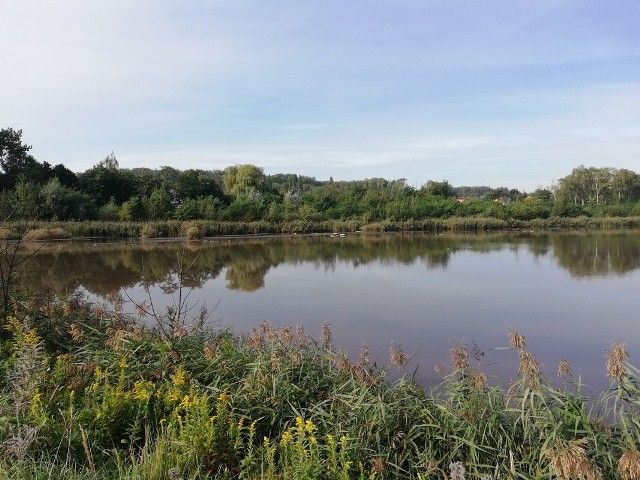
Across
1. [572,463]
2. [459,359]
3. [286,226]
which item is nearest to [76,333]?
[459,359]

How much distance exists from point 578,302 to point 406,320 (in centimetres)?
380

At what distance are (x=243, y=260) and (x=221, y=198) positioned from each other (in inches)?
823

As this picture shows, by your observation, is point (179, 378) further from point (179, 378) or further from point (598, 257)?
point (598, 257)

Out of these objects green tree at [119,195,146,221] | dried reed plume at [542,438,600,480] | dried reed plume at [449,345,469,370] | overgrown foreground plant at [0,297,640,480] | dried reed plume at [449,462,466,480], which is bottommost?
overgrown foreground plant at [0,297,640,480]

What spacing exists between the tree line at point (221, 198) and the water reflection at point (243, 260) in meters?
5.82

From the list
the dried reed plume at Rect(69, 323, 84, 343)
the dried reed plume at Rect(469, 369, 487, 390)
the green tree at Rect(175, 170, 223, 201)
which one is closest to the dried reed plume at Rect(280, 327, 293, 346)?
the dried reed plume at Rect(469, 369, 487, 390)

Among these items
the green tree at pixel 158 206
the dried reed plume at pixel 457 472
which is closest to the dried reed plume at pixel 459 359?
the dried reed plume at pixel 457 472

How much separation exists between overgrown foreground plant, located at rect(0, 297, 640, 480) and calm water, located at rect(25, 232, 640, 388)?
110cm

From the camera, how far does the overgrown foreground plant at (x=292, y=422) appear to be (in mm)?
2363

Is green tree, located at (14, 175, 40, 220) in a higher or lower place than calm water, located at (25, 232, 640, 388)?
higher

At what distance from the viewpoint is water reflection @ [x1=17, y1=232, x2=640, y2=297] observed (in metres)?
A: 12.1

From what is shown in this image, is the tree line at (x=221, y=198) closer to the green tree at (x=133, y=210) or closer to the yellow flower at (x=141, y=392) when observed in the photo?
the green tree at (x=133, y=210)

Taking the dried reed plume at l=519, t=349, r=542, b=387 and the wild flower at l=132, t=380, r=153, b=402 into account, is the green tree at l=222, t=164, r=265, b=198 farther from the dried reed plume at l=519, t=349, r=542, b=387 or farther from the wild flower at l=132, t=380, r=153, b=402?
the dried reed plume at l=519, t=349, r=542, b=387

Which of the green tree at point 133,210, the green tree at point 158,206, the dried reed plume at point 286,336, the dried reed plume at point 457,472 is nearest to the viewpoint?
the dried reed plume at point 457,472
